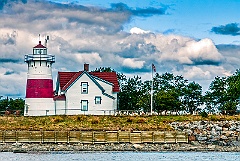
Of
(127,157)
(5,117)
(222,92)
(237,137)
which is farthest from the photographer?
(222,92)

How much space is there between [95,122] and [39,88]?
1152 centimetres

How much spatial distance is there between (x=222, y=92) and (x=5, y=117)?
34.7m

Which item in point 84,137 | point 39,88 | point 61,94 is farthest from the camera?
point 61,94

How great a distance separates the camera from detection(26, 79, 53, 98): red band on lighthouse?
79.2 metres

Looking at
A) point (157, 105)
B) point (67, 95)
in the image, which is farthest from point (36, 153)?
point (157, 105)

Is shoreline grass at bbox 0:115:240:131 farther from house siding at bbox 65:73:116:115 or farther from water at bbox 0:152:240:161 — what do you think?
water at bbox 0:152:240:161

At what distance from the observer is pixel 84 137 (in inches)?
2494

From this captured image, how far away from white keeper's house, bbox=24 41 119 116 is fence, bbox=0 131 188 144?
52.5 ft

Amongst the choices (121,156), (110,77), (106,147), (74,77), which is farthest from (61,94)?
(121,156)

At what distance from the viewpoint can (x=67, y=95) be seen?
266ft

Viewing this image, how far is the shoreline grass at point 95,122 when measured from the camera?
6875cm

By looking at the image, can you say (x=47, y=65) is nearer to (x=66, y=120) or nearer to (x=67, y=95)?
(x=67, y=95)

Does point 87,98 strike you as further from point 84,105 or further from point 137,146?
point 137,146

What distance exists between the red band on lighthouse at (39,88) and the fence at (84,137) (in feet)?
51.5
